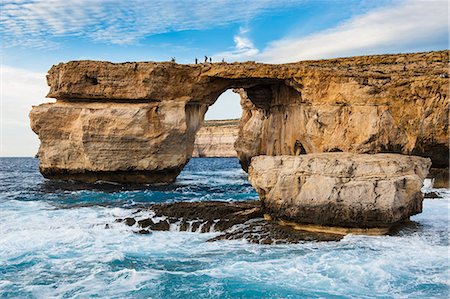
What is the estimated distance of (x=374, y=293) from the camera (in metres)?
8.44

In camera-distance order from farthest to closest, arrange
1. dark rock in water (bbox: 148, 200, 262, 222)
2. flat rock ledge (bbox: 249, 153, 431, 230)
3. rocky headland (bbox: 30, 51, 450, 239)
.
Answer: dark rock in water (bbox: 148, 200, 262, 222), rocky headland (bbox: 30, 51, 450, 239), flat rock ledge (bbox: 249, 153, 431, 230)

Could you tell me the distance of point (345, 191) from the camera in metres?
12.4

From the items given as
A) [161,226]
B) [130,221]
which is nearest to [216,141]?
[130,221]

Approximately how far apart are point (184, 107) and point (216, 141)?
2551 inches

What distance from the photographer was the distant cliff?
284ft

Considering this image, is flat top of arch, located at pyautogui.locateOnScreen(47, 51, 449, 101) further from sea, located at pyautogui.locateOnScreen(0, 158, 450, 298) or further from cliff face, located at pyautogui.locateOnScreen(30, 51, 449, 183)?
sea, located at pyautogui.locateOnScreen(0, 158, 450, 298)

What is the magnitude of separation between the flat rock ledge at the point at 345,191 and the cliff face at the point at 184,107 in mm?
6241

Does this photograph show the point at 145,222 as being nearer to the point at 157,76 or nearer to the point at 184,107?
the point at 184,107

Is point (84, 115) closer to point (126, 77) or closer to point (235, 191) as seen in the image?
point (126, 77)

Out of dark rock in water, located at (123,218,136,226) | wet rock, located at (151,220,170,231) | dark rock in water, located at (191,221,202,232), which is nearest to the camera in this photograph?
dark rock in water, located at (191,221,202,232)

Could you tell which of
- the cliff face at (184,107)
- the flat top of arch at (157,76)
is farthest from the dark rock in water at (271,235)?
the flat top of arch at (157,76)

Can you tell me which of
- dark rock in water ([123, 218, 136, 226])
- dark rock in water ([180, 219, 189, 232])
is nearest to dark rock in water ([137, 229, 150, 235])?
dark rock in water ([123, 218, 136, 226])

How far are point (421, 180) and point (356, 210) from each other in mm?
2362

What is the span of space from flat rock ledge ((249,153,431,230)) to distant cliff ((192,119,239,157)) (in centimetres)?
7141
